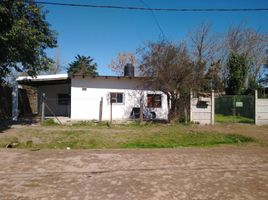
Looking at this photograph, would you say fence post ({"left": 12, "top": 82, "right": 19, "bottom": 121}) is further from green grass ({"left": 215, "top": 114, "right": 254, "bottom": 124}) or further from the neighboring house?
green grass ({"left": 215, "top": 114, "right": 254, "bottom": 124})

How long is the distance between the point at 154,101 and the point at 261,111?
7.46m

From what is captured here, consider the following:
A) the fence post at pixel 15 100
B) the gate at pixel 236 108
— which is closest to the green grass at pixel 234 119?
the gate at pixel 236 108

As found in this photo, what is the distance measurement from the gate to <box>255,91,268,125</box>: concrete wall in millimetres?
975

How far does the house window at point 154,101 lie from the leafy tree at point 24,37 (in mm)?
8095

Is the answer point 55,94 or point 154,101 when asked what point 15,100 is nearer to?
point 55,94

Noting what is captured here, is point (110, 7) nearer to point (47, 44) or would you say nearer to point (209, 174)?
point (47, 44)

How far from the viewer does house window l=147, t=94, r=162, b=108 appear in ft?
73.5

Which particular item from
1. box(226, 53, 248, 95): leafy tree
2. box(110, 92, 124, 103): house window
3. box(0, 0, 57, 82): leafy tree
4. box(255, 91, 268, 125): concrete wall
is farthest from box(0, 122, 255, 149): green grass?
box(226, 53, 248, 95): leafy tree

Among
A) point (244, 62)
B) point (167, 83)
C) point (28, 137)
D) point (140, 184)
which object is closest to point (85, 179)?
point (140, 184)

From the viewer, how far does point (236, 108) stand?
22281 mm

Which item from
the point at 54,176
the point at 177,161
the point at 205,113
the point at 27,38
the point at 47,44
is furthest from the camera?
the point at 205,113

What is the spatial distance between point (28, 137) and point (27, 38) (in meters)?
4.91

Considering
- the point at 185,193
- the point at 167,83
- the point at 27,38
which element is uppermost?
the point at 27,38

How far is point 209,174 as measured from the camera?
23.8ft
